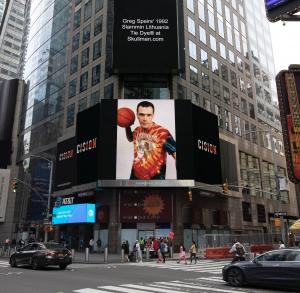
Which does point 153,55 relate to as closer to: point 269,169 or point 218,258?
point 218,258

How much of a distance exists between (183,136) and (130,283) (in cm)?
3046

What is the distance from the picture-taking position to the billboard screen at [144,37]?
1844 inches

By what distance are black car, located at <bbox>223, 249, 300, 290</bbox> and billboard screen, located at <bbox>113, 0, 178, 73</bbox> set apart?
3562 cm

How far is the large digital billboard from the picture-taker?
9.08 metres

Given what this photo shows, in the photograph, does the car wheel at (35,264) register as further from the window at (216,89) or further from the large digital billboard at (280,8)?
the window at (216,89)

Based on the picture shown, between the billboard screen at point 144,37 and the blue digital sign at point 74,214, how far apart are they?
17.6 m

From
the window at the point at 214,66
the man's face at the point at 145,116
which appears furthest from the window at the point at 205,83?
the man's face at the point at 145,116

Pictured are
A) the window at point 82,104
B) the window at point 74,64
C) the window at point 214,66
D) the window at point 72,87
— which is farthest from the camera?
the window at point 214,66

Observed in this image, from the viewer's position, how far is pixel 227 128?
5762cm

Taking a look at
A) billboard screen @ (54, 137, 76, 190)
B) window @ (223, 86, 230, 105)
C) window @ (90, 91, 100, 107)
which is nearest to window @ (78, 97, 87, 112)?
window @ (90, 91, 100, 107)

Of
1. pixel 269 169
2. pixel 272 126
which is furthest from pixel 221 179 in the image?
pixel 272 126

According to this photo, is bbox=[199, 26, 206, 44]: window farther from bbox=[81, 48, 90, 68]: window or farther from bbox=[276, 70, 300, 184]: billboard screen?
bbox=[276, 70, 300, 184]: billboard screen

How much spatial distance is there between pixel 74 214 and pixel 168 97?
1892cm

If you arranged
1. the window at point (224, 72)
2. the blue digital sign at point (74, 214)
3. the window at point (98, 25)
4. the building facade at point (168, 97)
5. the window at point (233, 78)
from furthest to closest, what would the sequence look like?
the window at point (233, 78) → the window at point (224, 72) → the window at point (98, 25) → the blue digital sign at point (74, 214) → the building facade at point (168, 97)
